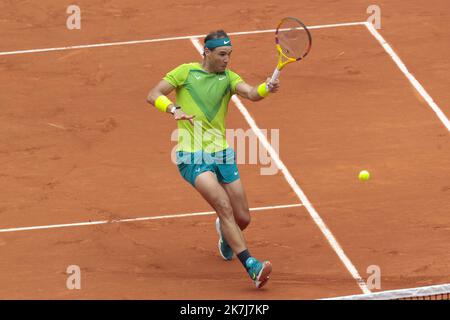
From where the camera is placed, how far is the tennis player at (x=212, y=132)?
1634 cm

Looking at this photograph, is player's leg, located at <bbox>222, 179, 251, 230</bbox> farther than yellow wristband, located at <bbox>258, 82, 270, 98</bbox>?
Yes

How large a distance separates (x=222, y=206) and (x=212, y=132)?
861 mm

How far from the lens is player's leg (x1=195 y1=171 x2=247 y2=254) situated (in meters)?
16.3

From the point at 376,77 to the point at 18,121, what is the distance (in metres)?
5.21

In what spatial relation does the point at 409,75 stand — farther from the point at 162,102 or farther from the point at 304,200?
the point at 162,102

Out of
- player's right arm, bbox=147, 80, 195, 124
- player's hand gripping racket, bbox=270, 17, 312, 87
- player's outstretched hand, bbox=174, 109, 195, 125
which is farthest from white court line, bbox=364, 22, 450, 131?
player's outstretched hand, bbox=174, 109, 195, 125

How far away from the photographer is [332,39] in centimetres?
2378

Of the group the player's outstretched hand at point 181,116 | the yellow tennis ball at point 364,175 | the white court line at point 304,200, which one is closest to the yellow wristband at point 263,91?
the player's outstretched hand at point 181,116

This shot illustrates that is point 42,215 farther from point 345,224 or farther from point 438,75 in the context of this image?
point 438,75

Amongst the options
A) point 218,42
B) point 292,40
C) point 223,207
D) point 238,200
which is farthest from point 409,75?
point 223,207

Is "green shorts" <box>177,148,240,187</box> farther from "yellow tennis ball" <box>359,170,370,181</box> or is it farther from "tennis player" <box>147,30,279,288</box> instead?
"yellow tennis ball" <box>359,170,370,181</box>

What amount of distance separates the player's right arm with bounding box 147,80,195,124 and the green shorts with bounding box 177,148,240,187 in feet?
1.66
